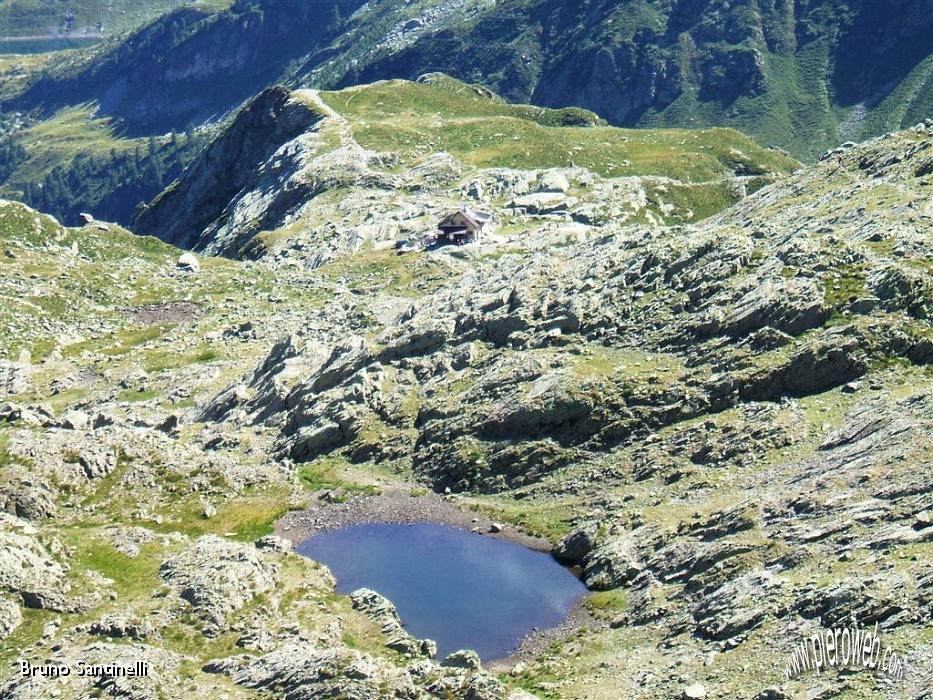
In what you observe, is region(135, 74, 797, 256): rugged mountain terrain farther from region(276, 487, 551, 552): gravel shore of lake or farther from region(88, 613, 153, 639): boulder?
region(88, 613, 153, 639): boulder

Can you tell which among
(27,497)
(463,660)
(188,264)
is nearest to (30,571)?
(27,497)

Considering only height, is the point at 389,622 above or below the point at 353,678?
below

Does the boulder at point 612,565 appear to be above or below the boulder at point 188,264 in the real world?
above

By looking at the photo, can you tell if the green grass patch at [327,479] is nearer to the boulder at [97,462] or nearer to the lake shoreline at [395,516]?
the lake shoreline at [395,516]

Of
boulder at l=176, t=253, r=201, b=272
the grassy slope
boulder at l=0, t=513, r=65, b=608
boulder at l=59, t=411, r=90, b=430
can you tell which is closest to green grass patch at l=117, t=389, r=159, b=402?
boulder at l=59, t=411, r=90, b=430

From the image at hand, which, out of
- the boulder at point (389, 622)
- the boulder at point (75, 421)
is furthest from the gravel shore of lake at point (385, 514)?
the boulder at point (75, 421)

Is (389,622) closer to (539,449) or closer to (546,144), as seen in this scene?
(539,449)

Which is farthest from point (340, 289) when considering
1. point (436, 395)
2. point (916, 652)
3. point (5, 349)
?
point (916, 652)
